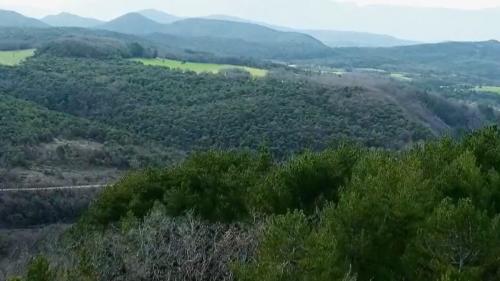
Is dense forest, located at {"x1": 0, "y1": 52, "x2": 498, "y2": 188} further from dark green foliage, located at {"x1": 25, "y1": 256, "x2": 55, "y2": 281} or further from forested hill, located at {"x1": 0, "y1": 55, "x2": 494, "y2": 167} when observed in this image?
dark green foliage, located at {"x1": 25, "y1": 256, "x2": 55, "y2": 281}

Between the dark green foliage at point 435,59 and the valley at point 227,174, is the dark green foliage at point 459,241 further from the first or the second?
the dark green foliage at point 435,59

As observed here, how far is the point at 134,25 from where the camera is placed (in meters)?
190

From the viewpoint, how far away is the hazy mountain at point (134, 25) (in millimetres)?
183375

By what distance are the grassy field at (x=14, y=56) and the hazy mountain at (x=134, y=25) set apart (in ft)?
402

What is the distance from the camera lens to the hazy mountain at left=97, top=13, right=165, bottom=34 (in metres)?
183

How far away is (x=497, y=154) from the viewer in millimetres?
12969

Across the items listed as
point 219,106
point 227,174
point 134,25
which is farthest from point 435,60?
point 227,174

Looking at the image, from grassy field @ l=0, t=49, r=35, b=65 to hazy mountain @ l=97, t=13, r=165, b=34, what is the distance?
402 ft

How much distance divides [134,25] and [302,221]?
609 feet

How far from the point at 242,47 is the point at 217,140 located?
88.7 meters

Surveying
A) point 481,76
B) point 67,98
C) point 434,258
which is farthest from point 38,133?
point 481,76

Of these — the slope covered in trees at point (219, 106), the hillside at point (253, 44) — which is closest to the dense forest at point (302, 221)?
the slope covered in trees at point (219, 106)

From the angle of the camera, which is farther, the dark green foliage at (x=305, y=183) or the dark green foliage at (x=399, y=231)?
the dark green foliage at (x=305, y=183)

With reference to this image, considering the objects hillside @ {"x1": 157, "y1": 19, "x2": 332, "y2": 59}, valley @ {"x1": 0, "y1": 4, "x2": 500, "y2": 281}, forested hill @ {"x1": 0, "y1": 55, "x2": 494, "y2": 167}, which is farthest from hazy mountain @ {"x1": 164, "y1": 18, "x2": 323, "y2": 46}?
forested hill @ {"x1": 0, "y1": 55, "x2": 494, "y2": 167}
